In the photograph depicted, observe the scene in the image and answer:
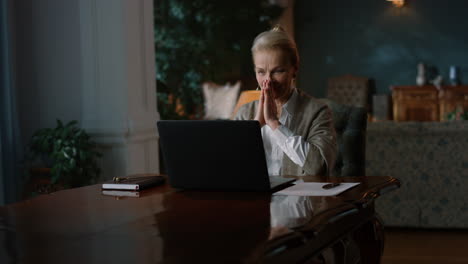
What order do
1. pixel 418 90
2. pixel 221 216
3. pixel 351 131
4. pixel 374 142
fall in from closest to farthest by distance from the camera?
pixel 221 216 < pixel 351 131 < pixel 374 142 < pixel 418 90

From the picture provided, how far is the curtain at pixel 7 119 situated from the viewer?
3504mm

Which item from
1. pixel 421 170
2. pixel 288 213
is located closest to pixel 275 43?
pixel 288 213

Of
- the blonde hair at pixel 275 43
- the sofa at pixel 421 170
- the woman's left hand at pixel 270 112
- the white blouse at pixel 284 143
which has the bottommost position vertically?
the sofa at pixel 421 170

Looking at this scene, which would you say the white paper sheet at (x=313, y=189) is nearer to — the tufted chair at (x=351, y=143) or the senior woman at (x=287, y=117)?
the senior woman at (x=287, y=117)

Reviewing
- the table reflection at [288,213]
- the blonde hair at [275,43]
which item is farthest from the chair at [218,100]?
the table reflection at [288,213]

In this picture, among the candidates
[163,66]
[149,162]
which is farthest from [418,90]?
[149,162]

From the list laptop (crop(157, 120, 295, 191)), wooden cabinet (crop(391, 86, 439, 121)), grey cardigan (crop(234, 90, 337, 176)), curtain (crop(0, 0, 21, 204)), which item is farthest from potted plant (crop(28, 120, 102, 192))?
wooden cabinet (crop(391, 86, 439, 121))

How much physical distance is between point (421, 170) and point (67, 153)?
2423 millimetres

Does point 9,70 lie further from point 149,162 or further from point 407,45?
point 407,45

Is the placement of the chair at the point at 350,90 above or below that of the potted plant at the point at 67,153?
above

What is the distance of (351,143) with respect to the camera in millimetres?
2516

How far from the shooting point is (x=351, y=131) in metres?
2.52

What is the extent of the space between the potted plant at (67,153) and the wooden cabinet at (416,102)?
6.80 metres

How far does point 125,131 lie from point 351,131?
156cm
